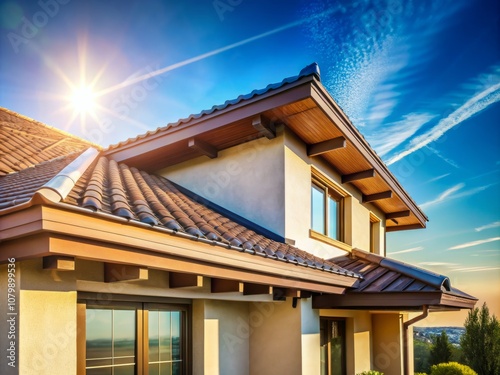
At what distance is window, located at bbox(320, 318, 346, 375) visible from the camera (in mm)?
9086

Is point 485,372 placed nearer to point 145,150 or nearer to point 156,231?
point 145,150

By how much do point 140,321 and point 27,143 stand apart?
218 inches

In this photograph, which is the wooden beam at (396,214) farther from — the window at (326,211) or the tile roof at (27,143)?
the tile roof at (27,143)

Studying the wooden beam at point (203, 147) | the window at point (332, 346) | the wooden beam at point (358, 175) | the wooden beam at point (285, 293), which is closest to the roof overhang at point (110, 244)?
the wooden beam at point (285, 293)

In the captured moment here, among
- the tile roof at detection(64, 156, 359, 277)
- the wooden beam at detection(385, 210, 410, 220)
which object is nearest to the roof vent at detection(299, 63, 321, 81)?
the tile roof at detection(64, 156, 359, 277)

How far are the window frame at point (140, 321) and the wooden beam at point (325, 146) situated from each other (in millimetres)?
4002

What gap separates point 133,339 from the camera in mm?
5465

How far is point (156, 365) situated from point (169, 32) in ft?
25.5

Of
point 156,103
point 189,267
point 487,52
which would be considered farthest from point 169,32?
point 487,52

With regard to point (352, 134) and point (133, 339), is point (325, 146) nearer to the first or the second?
point (352, 134)

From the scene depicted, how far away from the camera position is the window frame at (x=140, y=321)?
4.62 metres

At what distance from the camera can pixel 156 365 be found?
582 centimetres

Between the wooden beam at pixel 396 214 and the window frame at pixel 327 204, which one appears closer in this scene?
the window frame at pixel 327 204

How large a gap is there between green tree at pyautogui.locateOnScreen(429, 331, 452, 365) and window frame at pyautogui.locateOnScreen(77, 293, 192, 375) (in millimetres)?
15966
